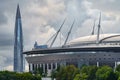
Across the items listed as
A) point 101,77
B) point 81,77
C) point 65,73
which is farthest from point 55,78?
point 101,77

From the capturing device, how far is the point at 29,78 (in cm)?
13925

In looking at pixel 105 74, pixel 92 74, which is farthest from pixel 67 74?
pixel 105 74

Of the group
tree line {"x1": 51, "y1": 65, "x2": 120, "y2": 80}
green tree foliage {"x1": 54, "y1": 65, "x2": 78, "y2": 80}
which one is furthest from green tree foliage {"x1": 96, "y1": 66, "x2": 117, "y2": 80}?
green tree foliage {"x1": 54, "y1": 65, "x2": 78, "y2": 80}

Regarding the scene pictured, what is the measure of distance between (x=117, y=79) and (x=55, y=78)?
4231 cm

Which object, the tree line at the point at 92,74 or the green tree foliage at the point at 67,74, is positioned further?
the green tree foliage at the point at 67,74

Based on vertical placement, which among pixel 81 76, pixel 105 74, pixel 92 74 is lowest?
pixel 81 76

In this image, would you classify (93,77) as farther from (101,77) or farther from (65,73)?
(65,73)

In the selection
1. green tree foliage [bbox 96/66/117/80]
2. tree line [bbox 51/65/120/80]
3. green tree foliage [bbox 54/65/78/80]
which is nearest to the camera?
green tree foliage [bbox 96/66/117/80]

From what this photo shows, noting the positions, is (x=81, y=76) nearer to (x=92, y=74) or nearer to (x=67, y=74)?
(x=92, y=74)

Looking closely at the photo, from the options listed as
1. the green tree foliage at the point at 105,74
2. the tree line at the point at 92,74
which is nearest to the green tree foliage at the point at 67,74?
the tree line at the point at 92,74

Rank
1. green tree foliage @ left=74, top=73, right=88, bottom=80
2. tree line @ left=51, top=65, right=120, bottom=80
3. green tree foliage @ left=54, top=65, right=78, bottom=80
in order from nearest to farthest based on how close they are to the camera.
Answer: tree line @ left=51, top=65, right=120, bottom=80
green tree foliage @ left=74, top=73, right=88, bottom=80
green tree foliage @ left=54, top=65, right=78, bottom=80

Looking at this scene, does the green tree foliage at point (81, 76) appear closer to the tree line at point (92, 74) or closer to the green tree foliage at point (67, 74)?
the tree line at point (92, 74)

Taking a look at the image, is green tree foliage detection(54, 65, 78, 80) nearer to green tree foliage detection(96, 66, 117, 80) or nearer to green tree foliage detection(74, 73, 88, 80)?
green tree foliage detection(74, 73, 88, 80)

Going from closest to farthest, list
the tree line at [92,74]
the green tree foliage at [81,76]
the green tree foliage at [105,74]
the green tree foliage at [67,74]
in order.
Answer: the green tree foliage at [105,74] → the tree line at [92,74] → the green tree foliage at [81,76] → the green tree foliage at [67,74]
